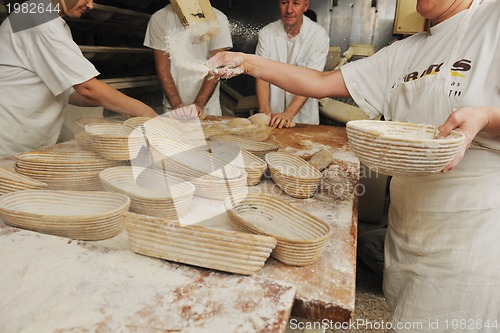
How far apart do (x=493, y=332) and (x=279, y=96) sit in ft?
8.11

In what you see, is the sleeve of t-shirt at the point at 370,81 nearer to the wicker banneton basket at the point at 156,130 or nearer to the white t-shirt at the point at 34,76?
the wicker banneton basket at the point at 156,130

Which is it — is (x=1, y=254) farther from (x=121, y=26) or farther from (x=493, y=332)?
(x=121, y=26)

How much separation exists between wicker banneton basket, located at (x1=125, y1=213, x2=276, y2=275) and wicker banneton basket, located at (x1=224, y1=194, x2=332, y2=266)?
7 centimetres

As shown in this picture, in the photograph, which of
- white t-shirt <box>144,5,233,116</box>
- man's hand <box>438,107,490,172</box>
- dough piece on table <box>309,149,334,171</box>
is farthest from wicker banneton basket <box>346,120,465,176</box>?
white t-shirt <box>144,5,233,116</box>

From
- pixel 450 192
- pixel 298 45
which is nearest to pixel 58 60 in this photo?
pixel 450 192

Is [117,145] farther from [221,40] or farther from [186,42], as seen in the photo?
[221,40]

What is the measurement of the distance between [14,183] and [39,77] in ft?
3.08

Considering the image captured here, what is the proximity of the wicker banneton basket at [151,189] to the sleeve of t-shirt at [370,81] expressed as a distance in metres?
0.88

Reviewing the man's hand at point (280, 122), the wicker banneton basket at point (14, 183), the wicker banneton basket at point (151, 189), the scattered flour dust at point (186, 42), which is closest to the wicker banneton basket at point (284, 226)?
the wicker banneton basket at point (151, 189)

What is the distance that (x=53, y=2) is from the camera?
5.83 ft

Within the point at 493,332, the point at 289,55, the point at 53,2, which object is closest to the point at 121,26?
the point at 289,55

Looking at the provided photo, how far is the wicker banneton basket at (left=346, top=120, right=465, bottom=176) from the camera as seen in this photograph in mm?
903

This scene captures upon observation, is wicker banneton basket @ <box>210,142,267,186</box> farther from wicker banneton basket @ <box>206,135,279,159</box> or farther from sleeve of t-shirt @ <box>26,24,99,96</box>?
sleeve of t-shirt @ <box>26,24,99,96</box>

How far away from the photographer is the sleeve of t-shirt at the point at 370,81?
155 cm
